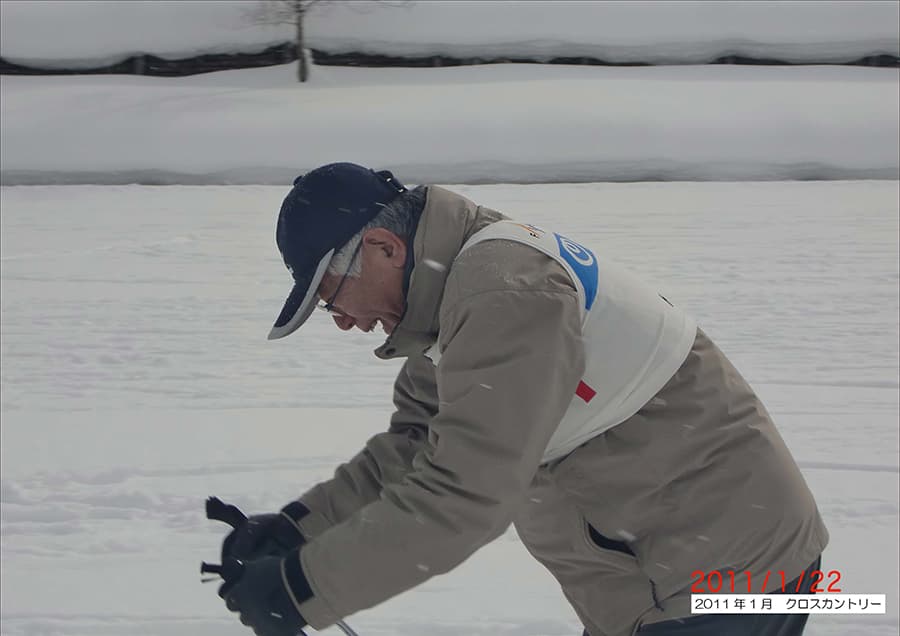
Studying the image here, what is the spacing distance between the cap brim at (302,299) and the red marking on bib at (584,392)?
41cm

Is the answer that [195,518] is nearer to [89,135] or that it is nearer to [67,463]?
[67,463]

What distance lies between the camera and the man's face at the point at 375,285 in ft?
5.03

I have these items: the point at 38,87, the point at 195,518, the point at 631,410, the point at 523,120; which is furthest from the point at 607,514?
the point at 38,87

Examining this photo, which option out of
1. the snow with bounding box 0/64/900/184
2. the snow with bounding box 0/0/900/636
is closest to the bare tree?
the snow with bounding box 0/0/900/636

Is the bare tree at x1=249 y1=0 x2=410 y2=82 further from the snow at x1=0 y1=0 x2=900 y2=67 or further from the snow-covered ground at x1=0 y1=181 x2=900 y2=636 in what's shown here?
the snow-covered ground at x1=0 y1=181 x2=900 y2=636

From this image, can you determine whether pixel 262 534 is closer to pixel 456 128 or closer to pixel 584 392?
pixel 584 392

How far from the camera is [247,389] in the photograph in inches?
208

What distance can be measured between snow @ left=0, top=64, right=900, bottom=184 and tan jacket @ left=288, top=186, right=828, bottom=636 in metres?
10.5

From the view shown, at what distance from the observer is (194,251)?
802cm

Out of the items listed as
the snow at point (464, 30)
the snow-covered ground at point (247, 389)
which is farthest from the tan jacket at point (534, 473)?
the snow at point (464, 30)

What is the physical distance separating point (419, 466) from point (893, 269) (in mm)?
6688

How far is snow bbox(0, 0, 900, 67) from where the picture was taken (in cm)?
1700
